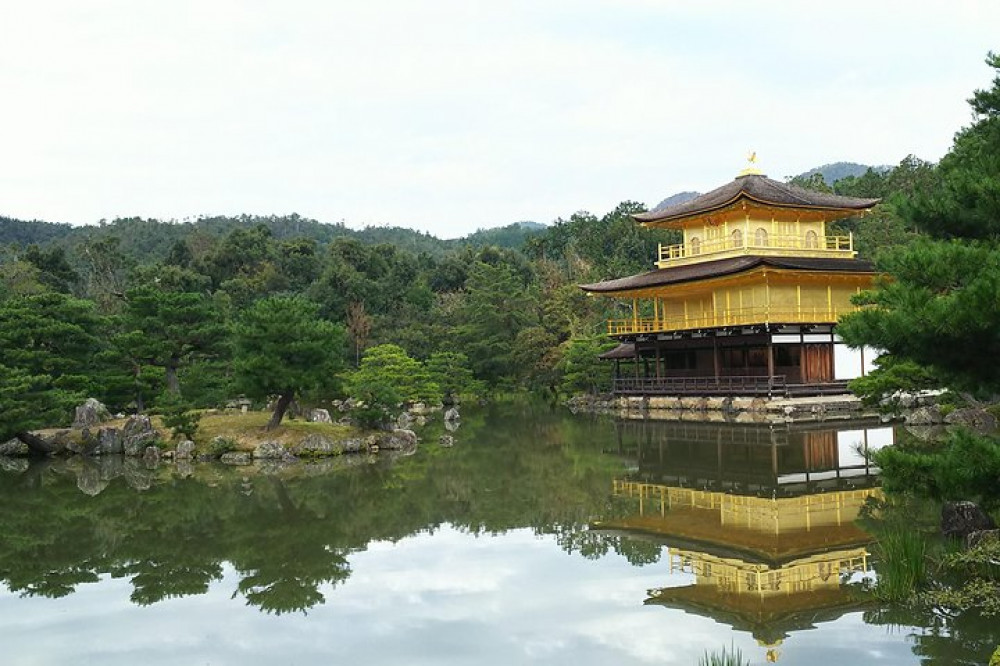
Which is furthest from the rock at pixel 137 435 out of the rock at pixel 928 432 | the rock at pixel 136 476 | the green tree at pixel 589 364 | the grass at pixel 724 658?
the green tree at pixel 589 364

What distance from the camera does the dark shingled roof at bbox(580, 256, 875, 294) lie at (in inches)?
1156

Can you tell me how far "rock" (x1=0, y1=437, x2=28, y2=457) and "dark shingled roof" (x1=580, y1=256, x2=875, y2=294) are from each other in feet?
66.4

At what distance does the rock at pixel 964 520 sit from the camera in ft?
29.2

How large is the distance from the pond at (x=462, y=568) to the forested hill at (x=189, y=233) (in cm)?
5802

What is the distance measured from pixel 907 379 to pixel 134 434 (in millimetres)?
17285

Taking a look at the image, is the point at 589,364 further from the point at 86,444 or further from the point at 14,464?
the point at 14,464

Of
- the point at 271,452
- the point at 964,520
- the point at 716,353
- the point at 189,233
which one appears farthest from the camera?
the point at 189,233

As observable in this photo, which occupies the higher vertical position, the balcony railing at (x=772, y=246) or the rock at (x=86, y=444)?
the balcony railing at (x=772, y=246)

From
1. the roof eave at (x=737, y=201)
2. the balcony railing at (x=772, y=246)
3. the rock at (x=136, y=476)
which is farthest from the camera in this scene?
the balcony railing at (x=772, y=246)

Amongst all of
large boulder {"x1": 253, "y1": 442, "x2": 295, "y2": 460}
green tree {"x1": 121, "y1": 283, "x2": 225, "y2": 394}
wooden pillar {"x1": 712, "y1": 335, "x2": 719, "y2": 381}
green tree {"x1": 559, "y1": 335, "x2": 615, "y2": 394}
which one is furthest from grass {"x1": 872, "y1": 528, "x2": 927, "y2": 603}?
green tree {"x1": 559, "y1": 335, "x2": 615, "y2": 394}

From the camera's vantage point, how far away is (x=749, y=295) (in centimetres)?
3114

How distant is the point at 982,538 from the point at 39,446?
21.2 m

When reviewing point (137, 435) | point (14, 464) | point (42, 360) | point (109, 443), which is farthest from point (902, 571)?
point (42, 360)

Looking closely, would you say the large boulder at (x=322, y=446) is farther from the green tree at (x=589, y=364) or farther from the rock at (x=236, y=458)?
the green tree at (x=589, y=364)
